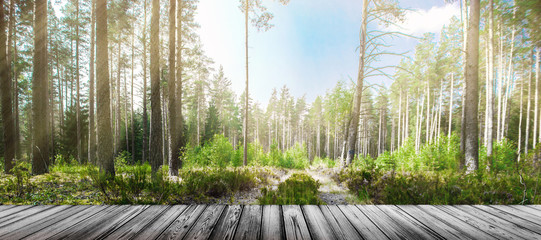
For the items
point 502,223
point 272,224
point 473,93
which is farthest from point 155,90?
point 473,93

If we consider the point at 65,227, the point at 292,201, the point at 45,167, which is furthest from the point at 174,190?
the point at 45,167

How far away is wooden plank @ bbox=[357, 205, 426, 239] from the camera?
1.64m

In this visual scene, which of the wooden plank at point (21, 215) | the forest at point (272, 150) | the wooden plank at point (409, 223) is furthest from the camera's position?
the forest at point (272, 150)

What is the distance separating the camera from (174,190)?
365 cm

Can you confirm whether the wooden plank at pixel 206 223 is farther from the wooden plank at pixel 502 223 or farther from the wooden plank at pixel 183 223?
the wooden plank at pixel 502 223

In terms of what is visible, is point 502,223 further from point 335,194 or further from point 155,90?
point 155,90

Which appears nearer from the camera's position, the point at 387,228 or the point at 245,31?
the point at 387,228

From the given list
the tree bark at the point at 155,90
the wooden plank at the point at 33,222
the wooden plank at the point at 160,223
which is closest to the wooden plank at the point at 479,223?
the wooden plank at the point at 160,223

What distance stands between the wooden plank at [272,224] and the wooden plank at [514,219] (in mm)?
2582

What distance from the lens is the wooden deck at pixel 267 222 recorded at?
163 centimetres

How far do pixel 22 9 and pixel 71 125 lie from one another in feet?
30.0

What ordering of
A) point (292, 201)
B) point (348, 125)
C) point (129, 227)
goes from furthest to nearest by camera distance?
point (348, 125), point (292, 201), point (129, 227)

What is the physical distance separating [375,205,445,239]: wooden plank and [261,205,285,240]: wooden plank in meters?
1.22

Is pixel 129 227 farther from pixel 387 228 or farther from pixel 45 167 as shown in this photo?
pixel 45 167
